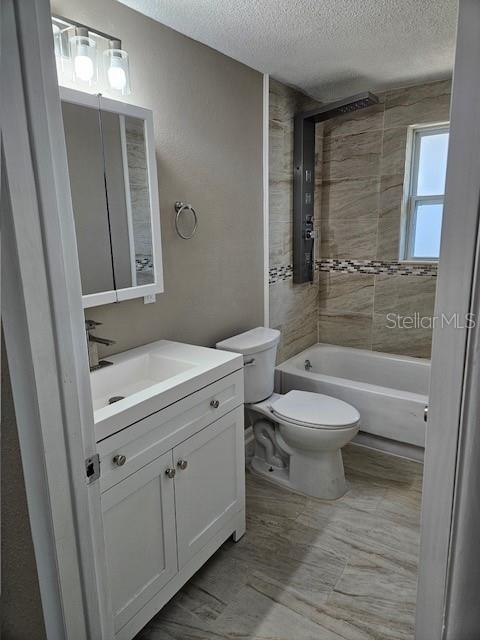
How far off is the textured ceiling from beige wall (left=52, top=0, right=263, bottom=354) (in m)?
0.11

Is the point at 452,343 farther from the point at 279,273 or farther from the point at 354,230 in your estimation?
the point at 354,230

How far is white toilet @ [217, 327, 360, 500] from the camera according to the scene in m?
2.25

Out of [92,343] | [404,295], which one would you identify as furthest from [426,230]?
[92,343]

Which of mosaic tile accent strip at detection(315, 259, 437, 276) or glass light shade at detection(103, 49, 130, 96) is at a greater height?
glass light shade at detection(103, 49, 130, 96)

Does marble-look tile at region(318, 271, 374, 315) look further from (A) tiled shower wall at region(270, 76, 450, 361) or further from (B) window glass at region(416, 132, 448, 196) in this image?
(B) window glass at region(416, 132, 448, 196)

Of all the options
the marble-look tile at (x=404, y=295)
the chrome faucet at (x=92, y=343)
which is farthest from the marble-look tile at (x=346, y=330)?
the chrome faucet at (x=92, y=343)

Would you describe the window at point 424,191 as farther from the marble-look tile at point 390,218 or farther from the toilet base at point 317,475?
the toilet base at point 317,475

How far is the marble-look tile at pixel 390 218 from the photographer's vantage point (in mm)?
3125

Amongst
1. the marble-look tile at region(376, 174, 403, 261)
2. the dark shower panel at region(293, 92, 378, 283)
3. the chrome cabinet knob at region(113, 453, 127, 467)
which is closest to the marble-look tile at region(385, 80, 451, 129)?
the dark shower panel at region(293, 92, 378, 283)

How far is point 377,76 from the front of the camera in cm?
275

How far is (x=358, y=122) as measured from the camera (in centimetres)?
317

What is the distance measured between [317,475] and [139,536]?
1190mm

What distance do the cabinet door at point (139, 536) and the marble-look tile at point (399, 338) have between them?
2322 millimetres

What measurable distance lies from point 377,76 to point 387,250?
117 centimetres
